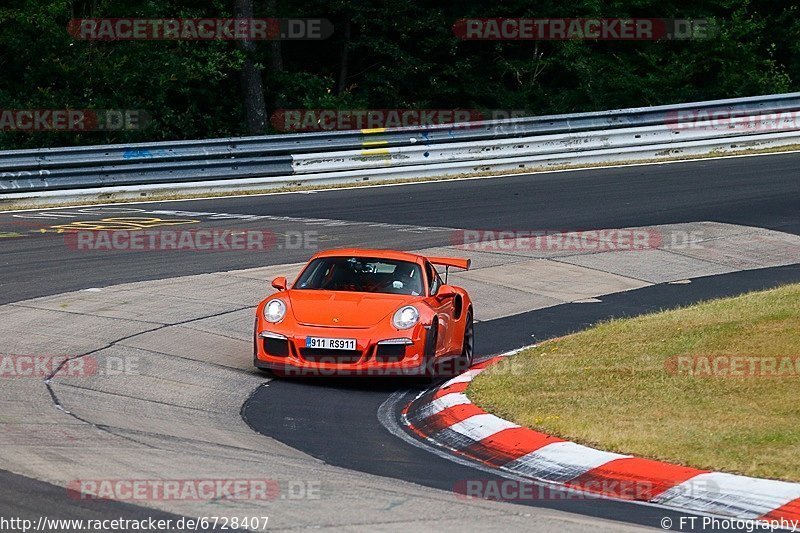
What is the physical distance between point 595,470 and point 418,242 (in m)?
A: 10.7

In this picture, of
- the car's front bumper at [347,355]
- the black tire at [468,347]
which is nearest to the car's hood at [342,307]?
the car's front bumper at [347,355]

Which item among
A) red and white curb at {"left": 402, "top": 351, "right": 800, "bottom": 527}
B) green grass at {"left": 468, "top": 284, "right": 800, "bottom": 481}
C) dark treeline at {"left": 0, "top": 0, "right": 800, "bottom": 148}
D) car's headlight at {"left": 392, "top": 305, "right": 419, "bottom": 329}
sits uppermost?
dark treeline at {"left": 0, "top": 0, "right": 800, "bottom": 148}

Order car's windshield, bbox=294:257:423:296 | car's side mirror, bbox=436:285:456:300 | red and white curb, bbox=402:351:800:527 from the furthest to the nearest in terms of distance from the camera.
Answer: car's windshield, bbox=294:257:423:296
car's side mirror, bbox=436:285:456:300
red and white curb, bbox=402:351:800:527

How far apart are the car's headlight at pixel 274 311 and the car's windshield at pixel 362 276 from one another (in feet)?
2.00

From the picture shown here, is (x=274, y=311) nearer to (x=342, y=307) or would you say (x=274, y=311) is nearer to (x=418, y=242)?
(x=342, y=307)

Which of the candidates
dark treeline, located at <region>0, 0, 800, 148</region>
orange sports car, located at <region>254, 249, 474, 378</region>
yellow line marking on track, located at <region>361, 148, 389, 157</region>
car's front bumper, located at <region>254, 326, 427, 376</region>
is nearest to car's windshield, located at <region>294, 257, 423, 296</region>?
orange sports car, located at <region>254, 249, 474, 378</region>

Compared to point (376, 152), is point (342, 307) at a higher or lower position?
lower

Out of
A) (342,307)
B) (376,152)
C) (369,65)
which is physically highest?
(369,65)

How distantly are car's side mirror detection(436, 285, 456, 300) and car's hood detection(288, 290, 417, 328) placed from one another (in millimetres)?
333

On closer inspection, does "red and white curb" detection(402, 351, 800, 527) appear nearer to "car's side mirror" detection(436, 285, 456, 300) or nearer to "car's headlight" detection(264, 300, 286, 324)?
"car's headlight" detection(264, 300, 286, 324)

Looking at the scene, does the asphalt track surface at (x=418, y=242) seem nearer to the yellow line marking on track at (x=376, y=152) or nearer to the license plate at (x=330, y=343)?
the license plate at (x=330, y=343)

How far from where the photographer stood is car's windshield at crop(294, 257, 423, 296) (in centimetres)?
1230

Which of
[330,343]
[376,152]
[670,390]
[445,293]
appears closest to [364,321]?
[330,343]

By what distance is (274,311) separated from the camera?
457 inches
